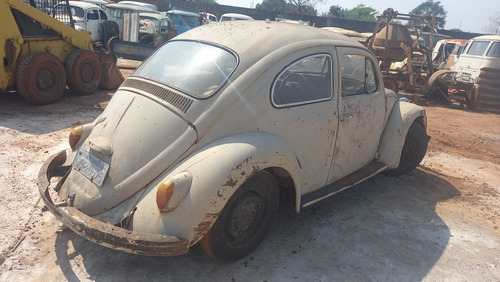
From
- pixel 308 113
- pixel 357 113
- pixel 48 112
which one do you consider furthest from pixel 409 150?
pixel 48 112

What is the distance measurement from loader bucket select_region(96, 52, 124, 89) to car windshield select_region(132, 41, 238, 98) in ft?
20.0

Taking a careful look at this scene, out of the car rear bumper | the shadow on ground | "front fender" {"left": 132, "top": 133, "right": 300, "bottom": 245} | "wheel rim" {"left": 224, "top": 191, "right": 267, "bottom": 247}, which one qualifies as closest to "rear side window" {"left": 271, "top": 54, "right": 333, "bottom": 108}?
"front fender" {"left": 132, "top": 133, "right": 300, "bottom": 245}

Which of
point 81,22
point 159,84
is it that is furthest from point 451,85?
point 81,22

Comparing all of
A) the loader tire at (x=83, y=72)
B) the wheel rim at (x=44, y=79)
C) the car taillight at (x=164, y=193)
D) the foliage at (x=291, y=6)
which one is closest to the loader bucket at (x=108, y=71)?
the loader tire at (x=83, y=72)

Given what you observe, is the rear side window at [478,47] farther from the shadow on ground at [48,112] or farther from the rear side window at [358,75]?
the shadow on ground at [48,112]

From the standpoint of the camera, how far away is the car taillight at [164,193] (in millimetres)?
2549

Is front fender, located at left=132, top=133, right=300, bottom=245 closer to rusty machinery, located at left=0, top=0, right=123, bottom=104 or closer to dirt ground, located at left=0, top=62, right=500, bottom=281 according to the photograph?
dirt ground, located at left=0, top=62, right=500, bottom=281

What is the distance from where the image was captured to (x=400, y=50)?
1202cm

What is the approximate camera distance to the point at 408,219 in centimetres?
411

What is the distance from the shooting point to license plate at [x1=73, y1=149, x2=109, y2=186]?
287 centimetres

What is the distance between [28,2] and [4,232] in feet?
20.4

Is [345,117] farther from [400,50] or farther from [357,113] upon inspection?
[400,50]

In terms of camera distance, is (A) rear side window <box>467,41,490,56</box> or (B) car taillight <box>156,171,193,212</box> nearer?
(B) car taillight <box>156,171,193,212</box>

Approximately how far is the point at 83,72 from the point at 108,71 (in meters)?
0.87
